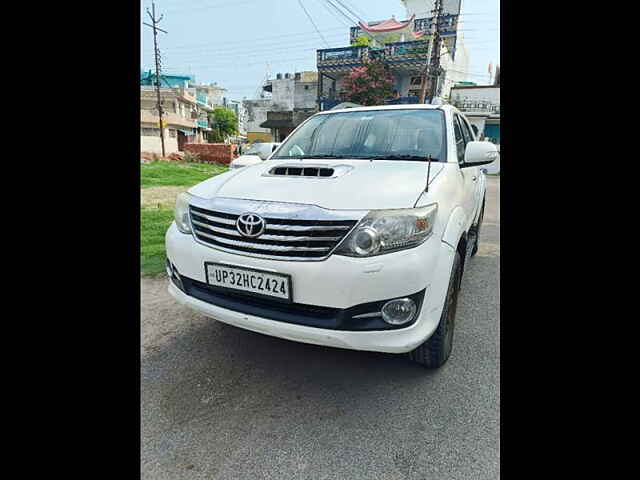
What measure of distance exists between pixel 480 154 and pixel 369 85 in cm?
2131

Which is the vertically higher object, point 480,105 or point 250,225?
point 480,105

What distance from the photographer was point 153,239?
505 cm

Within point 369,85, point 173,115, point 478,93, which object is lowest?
point 369,85

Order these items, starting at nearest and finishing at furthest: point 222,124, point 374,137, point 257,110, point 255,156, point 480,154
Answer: point 480,154 → point 374,137 → point 255,156 → point 257,110 → point 222,124

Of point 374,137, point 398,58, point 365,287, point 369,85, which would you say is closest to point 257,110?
point 398,58

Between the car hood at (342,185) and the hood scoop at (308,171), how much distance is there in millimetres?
13

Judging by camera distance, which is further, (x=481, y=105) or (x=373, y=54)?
(x=481, y=105)

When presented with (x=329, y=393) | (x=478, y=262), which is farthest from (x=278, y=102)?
(x=329, y=393)

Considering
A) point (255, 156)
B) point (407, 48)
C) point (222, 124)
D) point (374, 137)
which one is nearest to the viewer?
point (374, 137)

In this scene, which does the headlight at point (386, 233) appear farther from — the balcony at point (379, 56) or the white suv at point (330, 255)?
the balcony at point (379, 56)

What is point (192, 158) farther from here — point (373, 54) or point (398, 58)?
point (398, 58)
